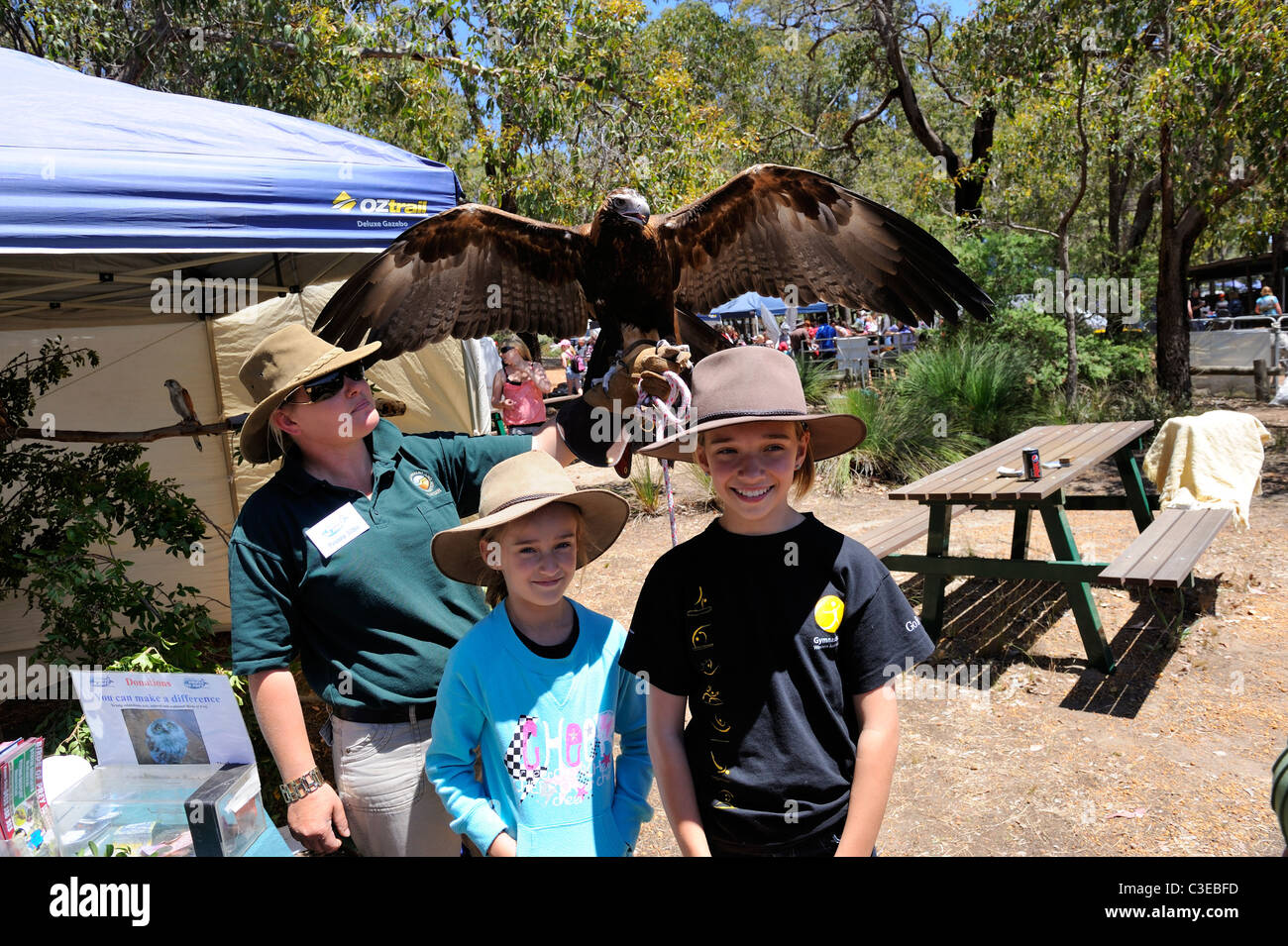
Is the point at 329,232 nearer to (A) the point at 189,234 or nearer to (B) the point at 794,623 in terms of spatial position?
(A) the point at 189,234

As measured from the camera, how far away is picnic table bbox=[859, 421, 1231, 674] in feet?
13.4

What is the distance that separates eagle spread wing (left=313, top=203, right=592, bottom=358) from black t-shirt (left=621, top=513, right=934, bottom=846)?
154 cm

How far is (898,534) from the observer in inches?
195

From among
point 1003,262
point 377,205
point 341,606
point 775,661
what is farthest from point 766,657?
point 1003,262

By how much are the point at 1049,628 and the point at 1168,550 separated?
1.14m

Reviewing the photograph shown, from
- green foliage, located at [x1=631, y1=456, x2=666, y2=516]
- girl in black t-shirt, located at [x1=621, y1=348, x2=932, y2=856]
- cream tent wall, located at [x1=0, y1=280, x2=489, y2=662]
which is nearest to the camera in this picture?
girl in black t-shirt, located at [x1=621, y1=348, x2=932, y2=856]

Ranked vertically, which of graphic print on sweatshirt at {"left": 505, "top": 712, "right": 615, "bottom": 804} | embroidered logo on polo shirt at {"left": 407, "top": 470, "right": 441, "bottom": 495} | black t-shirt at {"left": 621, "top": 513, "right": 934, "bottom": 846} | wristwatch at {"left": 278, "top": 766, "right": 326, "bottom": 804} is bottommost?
wristwatch at {"left": 278, "top": 766, "right": 326, "bottom": 804}

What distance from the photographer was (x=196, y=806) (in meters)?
1.49

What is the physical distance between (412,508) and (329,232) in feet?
5.92

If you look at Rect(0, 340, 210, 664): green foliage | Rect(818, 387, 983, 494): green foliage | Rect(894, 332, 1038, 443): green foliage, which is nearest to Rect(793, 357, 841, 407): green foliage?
Rect(894, 332, 1038, 443): green foliage

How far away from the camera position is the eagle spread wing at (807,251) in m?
2.62

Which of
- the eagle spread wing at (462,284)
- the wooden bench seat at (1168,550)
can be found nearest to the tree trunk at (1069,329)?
the wooden bench seat at (1168,550)

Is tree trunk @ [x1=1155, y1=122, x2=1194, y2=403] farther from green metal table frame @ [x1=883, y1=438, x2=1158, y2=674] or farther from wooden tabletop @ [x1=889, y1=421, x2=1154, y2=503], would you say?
green metal table frame @ [x1=883, y1=438, x2=1158, y2=674]
